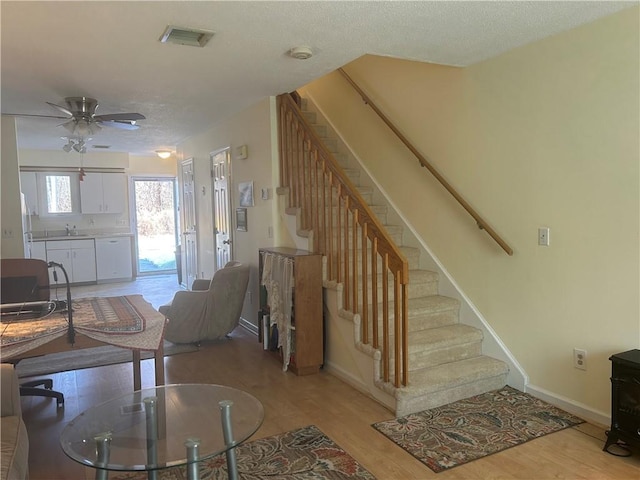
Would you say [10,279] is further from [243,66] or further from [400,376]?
[400,376]

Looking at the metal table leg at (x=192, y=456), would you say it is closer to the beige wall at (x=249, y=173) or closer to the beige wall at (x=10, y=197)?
the beige wall at (x=249, y=173)

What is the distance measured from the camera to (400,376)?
10.4ft

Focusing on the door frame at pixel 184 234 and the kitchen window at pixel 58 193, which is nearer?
the door frame at pixel 184 234

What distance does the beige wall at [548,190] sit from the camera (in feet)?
8.81

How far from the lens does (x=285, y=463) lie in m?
2.49

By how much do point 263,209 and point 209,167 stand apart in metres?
1.90

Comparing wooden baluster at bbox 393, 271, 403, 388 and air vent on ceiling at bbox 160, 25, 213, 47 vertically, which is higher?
air vent on ceiling at bbox 160, 25, 213, 47

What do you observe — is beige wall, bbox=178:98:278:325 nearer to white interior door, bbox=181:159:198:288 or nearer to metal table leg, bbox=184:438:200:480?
white interior door, bbox=181:159:198:288

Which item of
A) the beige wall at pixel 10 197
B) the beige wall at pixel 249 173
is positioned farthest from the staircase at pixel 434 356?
the beige wall at pixel 10 197

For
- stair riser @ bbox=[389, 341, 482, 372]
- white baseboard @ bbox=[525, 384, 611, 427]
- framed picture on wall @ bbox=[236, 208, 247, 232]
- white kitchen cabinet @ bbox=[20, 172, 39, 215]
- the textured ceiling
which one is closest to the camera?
the textured ceiling

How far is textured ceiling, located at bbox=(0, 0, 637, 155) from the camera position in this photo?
2.48 meters

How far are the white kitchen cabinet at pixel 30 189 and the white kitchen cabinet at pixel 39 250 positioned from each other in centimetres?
69

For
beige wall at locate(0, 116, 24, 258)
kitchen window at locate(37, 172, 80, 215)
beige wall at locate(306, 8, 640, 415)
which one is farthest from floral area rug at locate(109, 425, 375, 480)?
kitchen window at locate(37, 172, 80, 215)

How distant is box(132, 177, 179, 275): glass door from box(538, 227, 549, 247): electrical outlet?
7638 mm
